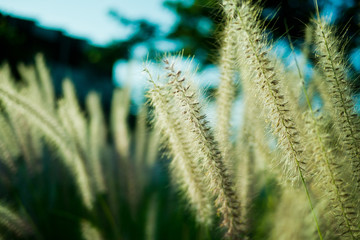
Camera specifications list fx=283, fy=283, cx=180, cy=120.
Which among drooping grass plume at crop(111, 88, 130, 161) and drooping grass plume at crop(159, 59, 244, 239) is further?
drooping grass plume at crop(111, 88, 130, 161)

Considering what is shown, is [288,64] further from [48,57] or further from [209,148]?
[48,57]

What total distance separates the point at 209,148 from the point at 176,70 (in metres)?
0.23

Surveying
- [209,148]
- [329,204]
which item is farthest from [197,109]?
[329,204]

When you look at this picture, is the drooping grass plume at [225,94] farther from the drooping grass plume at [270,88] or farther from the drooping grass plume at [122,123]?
the drooping grass plume at [122,123]

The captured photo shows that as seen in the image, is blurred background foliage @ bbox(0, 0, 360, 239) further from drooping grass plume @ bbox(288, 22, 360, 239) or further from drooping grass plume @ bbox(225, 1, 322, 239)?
drooping grass plume @ bbox(288, 22, 360, 239)

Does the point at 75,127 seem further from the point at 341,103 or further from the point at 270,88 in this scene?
the point at 341,103

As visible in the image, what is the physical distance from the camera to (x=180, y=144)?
94 centimetres

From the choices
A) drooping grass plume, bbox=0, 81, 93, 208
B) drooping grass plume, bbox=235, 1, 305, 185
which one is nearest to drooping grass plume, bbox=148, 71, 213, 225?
drooping grass plume, bbox=235, 1, 305, 185

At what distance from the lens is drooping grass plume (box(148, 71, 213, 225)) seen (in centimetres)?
85

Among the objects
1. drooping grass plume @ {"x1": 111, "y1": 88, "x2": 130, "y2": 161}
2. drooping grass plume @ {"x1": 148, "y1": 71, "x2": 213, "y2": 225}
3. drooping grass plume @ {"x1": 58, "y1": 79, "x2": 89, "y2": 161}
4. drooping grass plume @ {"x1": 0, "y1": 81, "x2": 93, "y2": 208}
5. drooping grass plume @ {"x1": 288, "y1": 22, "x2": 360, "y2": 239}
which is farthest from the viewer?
drooping grass plume @ {"x1": 111, "y1": 88, "x2": 130, "y2": 161}

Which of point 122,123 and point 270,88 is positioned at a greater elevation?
point 270,88

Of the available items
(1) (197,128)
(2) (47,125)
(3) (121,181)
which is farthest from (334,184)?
(3) (121,181)

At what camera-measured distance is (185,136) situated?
0.93 m

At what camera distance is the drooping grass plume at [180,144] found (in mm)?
849
